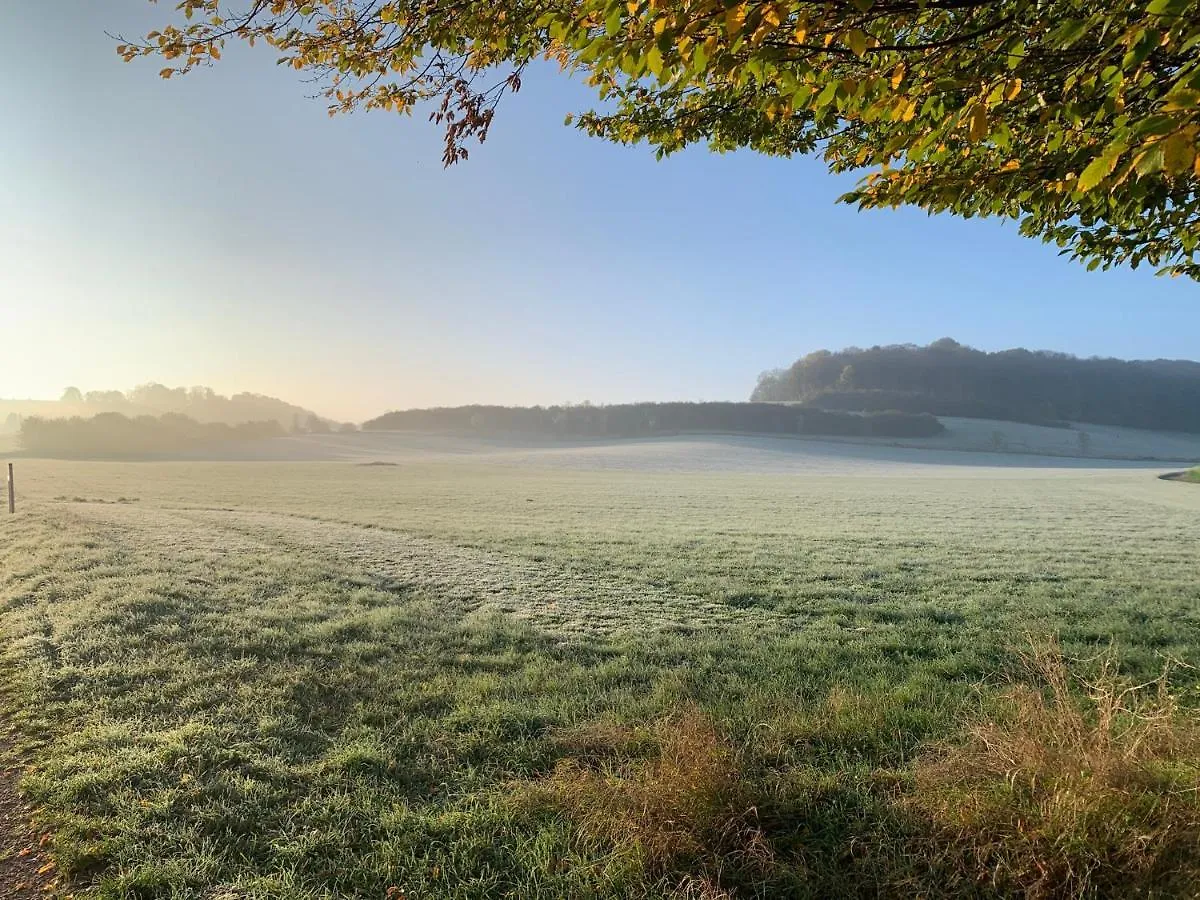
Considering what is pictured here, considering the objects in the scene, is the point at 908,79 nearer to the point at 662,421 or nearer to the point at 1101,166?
the point at 1101,166

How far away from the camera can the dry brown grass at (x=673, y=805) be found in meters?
3.28

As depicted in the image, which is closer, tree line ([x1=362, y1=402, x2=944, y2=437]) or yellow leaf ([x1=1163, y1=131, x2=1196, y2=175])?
yellow leaf ([x1=1163, y1=131, x2=1196, y2=175])

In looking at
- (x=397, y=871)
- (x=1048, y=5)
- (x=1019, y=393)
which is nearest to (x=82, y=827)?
(x=397, y=871)

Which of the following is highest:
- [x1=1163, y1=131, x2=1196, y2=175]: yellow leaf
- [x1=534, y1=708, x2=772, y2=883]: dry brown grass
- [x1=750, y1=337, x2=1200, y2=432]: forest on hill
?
[x1=750, y1=337, x2=1200, y2=432]: forest on hill

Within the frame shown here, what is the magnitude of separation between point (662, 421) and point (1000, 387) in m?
90.4

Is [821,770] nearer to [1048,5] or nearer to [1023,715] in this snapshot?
[1023,715]

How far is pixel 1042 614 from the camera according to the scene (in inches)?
360

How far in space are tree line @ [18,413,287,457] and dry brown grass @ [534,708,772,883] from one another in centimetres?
7830

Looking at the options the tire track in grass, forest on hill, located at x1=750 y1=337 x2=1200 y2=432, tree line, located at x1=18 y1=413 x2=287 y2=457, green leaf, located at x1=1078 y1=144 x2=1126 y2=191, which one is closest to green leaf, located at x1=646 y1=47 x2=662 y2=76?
green leaf, located at x1=1078 y1=144 x2=1126 y2=191

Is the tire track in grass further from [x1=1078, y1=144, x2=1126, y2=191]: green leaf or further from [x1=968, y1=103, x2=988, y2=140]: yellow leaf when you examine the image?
[x1=1078, y1=144, x2=1126, y2=191]: green leaf

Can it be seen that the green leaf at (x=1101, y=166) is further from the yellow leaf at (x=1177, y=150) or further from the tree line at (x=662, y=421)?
the tree line at (x=662, y=421)

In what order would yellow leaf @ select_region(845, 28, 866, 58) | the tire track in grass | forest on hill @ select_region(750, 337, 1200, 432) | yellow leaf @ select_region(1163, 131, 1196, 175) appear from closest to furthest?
yellow leaf @ select_region(1163, 131, 1196, 175)
yellow leaf @ select_region(845, 28, 866, 58)
the tire track in grass
forest on hill @ select_region(750, 337, 1200, 432)

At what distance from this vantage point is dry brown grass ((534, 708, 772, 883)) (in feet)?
10.8

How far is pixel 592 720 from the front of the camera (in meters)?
5.18
